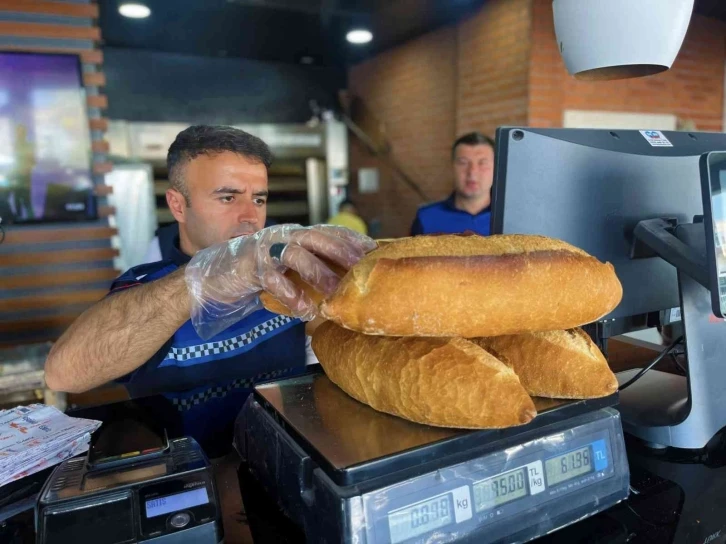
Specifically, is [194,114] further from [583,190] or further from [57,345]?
[583,190]

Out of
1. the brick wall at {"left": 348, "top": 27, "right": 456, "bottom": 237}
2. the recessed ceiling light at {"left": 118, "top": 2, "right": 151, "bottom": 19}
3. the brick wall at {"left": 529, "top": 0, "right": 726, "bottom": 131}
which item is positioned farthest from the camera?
the brick wall at {"left": 348, "top": 27, "right": 456, "bottom": 237}

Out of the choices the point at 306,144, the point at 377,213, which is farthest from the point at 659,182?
the point at 377,213

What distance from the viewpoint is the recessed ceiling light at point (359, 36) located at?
4.97 metres

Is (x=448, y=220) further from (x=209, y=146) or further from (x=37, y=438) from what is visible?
(x=37, y=438)

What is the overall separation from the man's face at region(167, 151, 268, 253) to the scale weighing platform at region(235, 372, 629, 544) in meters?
0.88

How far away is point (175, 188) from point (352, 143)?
16.8 feet

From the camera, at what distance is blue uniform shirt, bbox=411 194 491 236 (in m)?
3.27

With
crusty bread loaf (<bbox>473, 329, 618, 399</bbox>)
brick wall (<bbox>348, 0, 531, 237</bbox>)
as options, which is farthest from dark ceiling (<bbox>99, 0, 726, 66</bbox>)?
crusty bread loaf (<bbox>473, 329, 618, 399</bbox>)

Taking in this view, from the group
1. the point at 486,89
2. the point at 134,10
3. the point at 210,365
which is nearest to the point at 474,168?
the point at 486,89

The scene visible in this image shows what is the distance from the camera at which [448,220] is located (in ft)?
11.2

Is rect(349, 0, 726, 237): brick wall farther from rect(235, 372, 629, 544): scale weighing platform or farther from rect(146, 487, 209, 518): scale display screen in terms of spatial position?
rect(146, 487, 209, 518): scale display screen

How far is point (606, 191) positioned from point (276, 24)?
4397 millimetres

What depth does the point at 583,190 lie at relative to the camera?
Answer: 3.15ft

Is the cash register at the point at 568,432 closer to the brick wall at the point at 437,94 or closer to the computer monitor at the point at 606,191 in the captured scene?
the computer monitor at the point at 606,191
